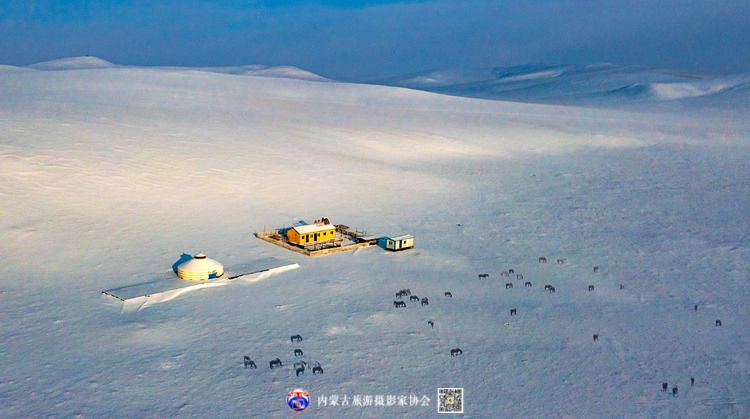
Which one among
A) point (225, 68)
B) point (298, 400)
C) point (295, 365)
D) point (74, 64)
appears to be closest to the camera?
point (298, 400)

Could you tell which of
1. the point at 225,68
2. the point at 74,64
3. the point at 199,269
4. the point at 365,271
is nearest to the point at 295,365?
the point at 199,269

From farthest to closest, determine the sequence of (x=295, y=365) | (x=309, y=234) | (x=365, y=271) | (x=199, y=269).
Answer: (x=309, y=234) < (x=365, y=271) < (x=199, y=269) < (x=295, y=365)

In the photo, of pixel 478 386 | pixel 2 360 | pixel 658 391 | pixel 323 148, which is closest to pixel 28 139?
pixel 323 148

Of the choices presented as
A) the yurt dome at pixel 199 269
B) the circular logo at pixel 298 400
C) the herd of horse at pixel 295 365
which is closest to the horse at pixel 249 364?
the herd of horse at pixel 295 365

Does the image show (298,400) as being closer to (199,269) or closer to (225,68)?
(199,269)

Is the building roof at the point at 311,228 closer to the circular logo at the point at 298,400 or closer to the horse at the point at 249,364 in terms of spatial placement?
the horse at the point at 249,364

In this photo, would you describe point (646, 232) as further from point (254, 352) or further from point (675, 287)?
point (254, 352)
